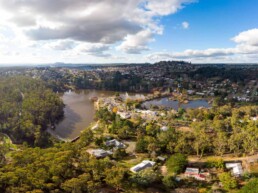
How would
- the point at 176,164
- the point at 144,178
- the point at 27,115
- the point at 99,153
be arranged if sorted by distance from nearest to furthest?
1. the point at 144,178
2. the point at 176,164
3. the point at 99,153
4. the point at 27,115

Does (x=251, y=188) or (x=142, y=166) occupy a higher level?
(x=251, y=188)

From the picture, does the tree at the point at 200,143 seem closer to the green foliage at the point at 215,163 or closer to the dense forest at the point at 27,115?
the green foliage at the point at 215,163

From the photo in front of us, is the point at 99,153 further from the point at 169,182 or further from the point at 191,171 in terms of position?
the point at 191,171

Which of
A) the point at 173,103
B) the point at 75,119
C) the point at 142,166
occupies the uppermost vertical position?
the point at 173,103

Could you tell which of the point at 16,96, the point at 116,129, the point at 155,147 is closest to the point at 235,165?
the point at 155,147

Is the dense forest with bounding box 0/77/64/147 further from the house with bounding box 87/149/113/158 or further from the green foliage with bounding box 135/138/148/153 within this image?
the green foliage with bounding box 135/138/148/153

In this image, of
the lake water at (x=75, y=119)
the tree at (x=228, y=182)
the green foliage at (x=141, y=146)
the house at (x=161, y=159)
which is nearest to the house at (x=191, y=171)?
the tree at (x=228, y=182)

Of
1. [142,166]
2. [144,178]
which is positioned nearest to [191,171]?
[142,166]
